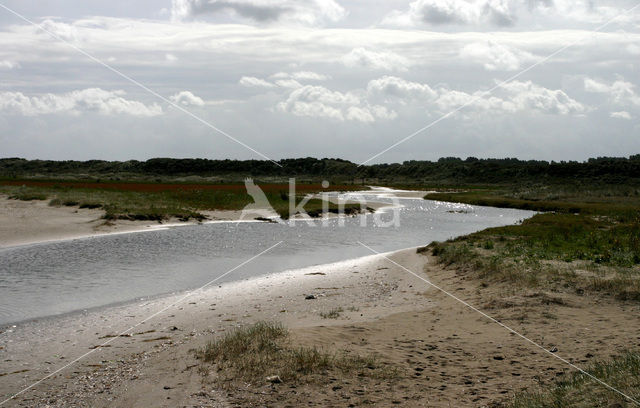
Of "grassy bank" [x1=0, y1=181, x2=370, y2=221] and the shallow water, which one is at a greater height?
"grassy bank" [x1=0, y1=181, x2=370, y2=221]

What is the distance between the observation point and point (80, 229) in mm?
31719

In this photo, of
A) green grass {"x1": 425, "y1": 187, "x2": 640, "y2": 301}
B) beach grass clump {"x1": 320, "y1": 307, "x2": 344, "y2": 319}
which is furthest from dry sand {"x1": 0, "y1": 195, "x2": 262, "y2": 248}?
green grass {"x1": 425, "y1": 187, "x2": 640, "y2": 301}

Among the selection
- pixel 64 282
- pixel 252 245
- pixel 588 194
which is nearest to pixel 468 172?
pixel 588 194

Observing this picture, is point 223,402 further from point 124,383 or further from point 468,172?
point 468,172

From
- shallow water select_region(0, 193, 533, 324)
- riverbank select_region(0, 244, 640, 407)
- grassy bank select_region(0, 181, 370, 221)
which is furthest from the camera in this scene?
grassy bank select_region(0, 181, 370, 221)

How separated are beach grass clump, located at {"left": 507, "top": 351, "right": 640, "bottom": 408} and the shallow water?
1170 cm

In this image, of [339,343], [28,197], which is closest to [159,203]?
[28,197]

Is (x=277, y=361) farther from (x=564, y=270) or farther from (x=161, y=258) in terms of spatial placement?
(x=161, y=258)

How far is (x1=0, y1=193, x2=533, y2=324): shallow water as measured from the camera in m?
15.5

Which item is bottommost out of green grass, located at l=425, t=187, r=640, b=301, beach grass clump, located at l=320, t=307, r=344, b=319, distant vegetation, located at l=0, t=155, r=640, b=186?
beach grass clump, located at l=320, t=307, r=344, b=319

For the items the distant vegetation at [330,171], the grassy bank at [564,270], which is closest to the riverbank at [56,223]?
the grassy bank at [564,270]

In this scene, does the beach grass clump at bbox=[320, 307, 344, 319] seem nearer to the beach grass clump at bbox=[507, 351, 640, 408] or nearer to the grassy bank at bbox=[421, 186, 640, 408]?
the grassy bank at bbox=[421, 186, 640, 408]

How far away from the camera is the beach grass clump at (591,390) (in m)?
6.53

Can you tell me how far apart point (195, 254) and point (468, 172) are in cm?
14438
